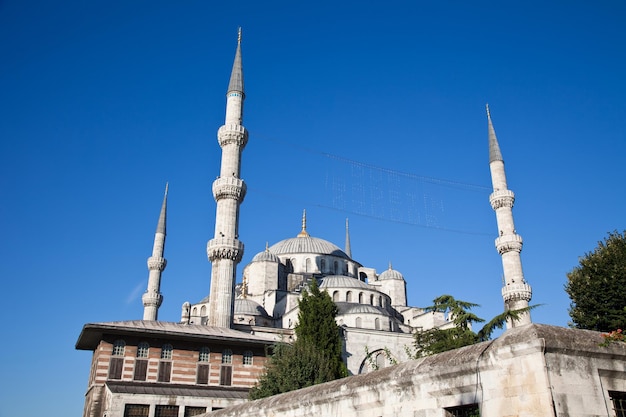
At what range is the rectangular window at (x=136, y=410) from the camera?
60.1 feet

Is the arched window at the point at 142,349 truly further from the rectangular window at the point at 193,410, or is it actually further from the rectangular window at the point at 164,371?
the rectangular window at the point at 193,410

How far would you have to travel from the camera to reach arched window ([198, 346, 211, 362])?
20.7 meters

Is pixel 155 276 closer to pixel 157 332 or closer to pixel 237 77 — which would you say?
pixel 237 77

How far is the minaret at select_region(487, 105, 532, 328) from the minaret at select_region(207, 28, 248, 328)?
14.9m

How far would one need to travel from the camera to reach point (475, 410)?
19.5 feet

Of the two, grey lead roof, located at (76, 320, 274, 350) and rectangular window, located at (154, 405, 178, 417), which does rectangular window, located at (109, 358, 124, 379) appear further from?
rectangular window, located at (154, 405, 178, 417)

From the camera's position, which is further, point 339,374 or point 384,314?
point 384,314

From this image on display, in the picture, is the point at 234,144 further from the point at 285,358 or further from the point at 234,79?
the point at 285,358

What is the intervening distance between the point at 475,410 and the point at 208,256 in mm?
23982

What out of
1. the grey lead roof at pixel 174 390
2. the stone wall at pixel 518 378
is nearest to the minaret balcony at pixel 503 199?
the grey lead roof at pixel 174 390

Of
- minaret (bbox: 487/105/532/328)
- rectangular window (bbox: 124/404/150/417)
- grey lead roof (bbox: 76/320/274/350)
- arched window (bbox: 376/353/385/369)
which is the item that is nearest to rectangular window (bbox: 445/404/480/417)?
rectangular window (bbox: 124/404/150/417)

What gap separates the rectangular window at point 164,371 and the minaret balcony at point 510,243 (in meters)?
20.4

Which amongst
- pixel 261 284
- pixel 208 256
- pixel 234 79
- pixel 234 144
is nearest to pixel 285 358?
pixel 208 256

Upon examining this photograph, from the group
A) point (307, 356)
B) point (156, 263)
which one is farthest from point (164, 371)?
point (156, 263)
